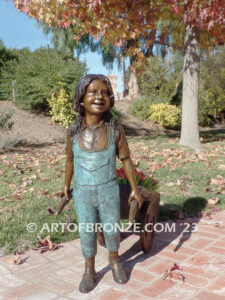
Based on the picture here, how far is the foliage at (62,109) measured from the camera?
12.5 meters

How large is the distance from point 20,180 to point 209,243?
3262 mm

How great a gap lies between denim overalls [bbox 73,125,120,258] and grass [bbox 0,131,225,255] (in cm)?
100

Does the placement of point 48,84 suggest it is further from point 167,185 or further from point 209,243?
A: point 209,243

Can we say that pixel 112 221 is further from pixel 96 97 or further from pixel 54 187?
pixel 54 187

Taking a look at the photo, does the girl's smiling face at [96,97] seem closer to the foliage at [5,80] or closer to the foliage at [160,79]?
the foliage at [5,80]

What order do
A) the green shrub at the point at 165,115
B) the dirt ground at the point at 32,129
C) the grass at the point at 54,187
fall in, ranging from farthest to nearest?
the green shrub at the point at 165,115
the dirt ground at the point at 32,129
the grass at the point at 54,187

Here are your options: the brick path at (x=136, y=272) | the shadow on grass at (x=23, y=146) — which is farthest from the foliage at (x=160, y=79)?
the brick path at (x=136, y=272)

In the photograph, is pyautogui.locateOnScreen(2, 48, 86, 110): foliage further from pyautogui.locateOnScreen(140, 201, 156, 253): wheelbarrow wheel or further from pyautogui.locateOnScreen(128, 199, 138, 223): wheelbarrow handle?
pyautogui.locateOnScreen(128, 199, 138, 223): wheelbarrow handle

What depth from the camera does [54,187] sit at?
4883mm

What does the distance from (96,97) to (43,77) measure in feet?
37.3

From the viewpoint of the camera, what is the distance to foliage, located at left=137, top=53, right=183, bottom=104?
17.4m

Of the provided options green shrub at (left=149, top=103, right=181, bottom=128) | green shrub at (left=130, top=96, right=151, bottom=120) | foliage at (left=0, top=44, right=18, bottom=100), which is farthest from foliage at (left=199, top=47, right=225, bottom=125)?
foliage at (left=0, top=44, right=18, bottom=100)

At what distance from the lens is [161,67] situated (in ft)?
57.3

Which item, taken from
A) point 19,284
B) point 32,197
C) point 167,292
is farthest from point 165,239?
point 32,197
